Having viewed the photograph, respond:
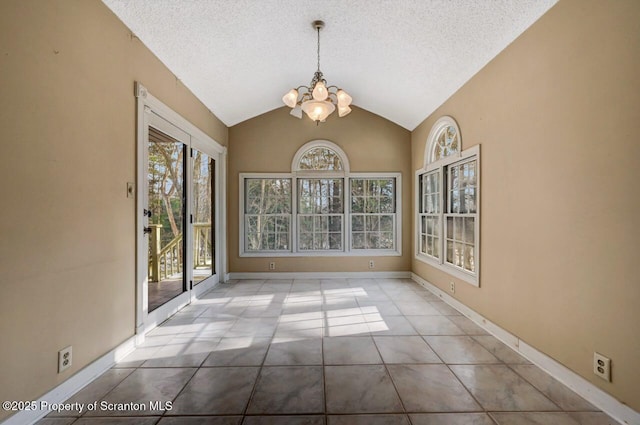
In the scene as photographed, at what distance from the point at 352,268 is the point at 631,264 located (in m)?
4.03

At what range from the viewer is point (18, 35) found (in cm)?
164

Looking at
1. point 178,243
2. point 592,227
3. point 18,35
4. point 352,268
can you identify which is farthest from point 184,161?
point 592,227

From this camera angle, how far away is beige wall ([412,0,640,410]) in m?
1.70

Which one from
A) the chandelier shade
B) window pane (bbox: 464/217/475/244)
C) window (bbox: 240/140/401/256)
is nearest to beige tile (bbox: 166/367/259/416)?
the chandelier shade

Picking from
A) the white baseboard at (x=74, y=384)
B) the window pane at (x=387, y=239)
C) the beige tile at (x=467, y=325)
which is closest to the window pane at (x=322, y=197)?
the window pane at (x=387, y=239)

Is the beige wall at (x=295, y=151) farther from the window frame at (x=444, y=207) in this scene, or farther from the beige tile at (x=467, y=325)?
the beige tile at (x=467, y=325)

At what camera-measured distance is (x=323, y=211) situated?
5570mm

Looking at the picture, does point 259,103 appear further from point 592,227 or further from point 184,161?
point 592,227

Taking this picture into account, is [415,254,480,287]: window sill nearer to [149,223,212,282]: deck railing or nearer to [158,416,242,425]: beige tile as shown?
[158,416,242,425]: beige tile

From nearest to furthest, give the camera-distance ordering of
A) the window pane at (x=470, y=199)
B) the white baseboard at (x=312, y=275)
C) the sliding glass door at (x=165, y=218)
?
the sliding glass door at (x=165, y=218), the window pane at (x=470, y=199), the white baseboard at (x=312, y=275)

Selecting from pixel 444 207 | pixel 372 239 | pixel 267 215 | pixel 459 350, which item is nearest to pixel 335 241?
pixel 372 239

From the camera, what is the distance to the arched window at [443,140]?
3864 millimetres

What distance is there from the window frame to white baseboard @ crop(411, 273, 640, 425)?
20.2 inches

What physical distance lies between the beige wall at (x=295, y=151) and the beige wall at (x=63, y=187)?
280 cm
